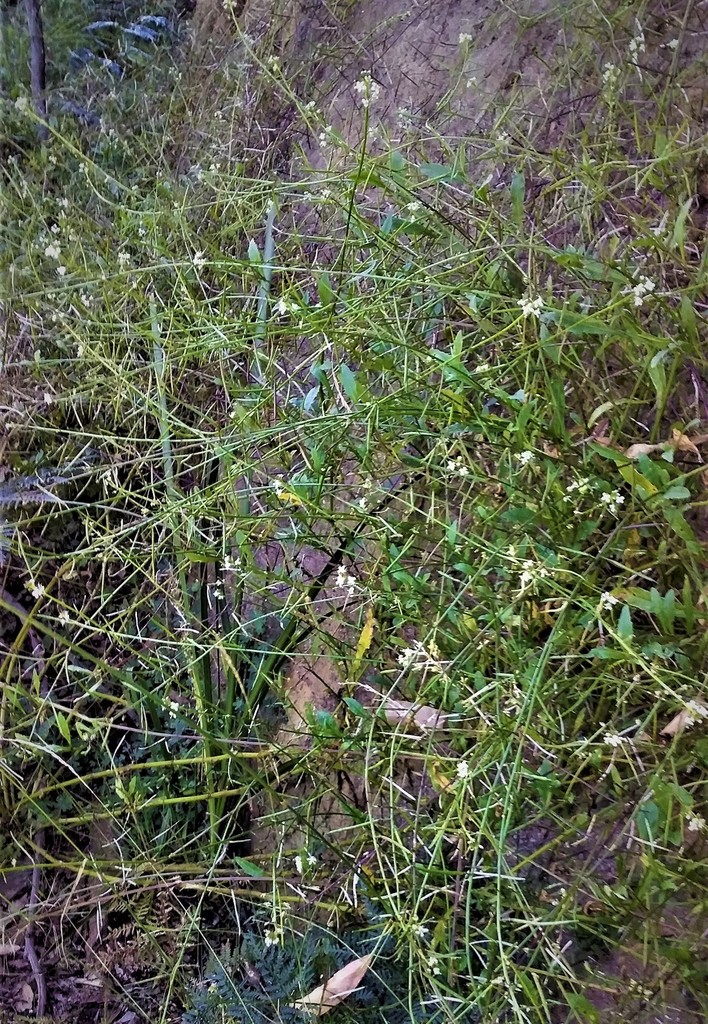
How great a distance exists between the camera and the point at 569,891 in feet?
4.18

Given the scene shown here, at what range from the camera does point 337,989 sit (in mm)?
1434

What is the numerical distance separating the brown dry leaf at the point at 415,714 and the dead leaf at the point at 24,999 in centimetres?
118

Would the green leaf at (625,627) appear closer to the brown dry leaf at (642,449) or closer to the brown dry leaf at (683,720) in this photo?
the brown dry leaf at (683,720)

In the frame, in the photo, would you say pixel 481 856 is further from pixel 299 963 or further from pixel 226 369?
pixel 226 369

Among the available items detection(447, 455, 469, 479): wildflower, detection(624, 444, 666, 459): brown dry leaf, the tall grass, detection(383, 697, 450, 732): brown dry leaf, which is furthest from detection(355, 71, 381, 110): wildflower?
detection(383, 697, 450, 732): brown dry leaf

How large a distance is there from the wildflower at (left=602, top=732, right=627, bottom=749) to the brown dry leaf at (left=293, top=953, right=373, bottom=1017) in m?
0.63

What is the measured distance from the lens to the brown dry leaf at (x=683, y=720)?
1.12m

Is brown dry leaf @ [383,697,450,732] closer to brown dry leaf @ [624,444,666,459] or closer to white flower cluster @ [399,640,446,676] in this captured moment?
white flower cluster @ [399,640,446,676]

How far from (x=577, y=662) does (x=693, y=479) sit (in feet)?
1.30

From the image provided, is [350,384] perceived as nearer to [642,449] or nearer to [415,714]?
[642,449]

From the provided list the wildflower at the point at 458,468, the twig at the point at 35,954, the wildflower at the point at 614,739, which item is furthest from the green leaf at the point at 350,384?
the twig at the point at 35,954

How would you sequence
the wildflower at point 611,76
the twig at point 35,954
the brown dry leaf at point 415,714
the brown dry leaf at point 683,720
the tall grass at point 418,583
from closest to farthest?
the brown dry leaf at point 683,720, the tall grass at point 418,583, the brown dry leaf at point 415,714, the wildflower at point 611,76, the twig at point 35,954

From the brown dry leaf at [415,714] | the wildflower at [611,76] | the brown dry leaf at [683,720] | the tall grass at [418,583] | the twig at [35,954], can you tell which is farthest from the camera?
the twig at [35,954]

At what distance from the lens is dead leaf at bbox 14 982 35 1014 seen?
1811 millimetres
